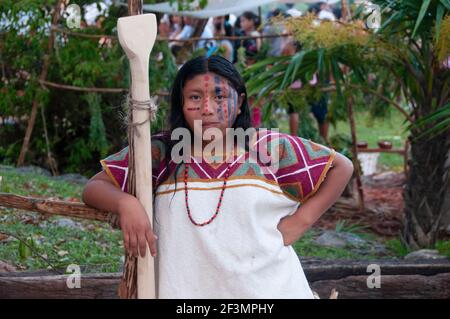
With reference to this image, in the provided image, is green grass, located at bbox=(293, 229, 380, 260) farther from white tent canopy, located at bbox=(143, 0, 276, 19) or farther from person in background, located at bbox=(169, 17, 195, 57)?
person in background, located at bbox=(169, 17, 195, 57)

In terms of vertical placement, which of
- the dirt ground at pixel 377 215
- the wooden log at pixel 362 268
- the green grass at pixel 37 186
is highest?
the green grass at pixel 37 186

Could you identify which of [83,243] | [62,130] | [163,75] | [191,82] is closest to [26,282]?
[83,243]

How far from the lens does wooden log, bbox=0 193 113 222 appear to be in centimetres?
257

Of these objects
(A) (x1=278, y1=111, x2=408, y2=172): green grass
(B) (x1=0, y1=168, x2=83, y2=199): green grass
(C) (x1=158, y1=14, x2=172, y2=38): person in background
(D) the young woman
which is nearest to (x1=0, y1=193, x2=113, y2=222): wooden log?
(D) the young woman

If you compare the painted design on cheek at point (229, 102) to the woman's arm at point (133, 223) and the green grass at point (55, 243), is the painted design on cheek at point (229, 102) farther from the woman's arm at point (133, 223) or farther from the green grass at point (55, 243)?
the green grass at point (55, 243)

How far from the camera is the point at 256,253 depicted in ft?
7.84

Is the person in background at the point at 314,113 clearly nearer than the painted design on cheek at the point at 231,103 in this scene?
No

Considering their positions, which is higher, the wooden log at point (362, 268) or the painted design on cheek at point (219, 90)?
the painted design on cheek at point (219, 90)

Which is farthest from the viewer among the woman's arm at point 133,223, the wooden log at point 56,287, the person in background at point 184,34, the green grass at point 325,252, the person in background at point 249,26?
the person in background at point 184,34

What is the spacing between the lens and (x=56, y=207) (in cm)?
279

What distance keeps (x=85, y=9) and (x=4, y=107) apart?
3.70 feet

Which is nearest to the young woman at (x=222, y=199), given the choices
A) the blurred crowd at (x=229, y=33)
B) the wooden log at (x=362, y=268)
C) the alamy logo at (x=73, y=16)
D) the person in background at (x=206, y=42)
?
the wooden log at (x=362, y=268)

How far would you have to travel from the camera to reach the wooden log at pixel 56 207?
257 cm

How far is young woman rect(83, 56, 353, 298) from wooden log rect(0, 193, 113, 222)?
59 millimetres
